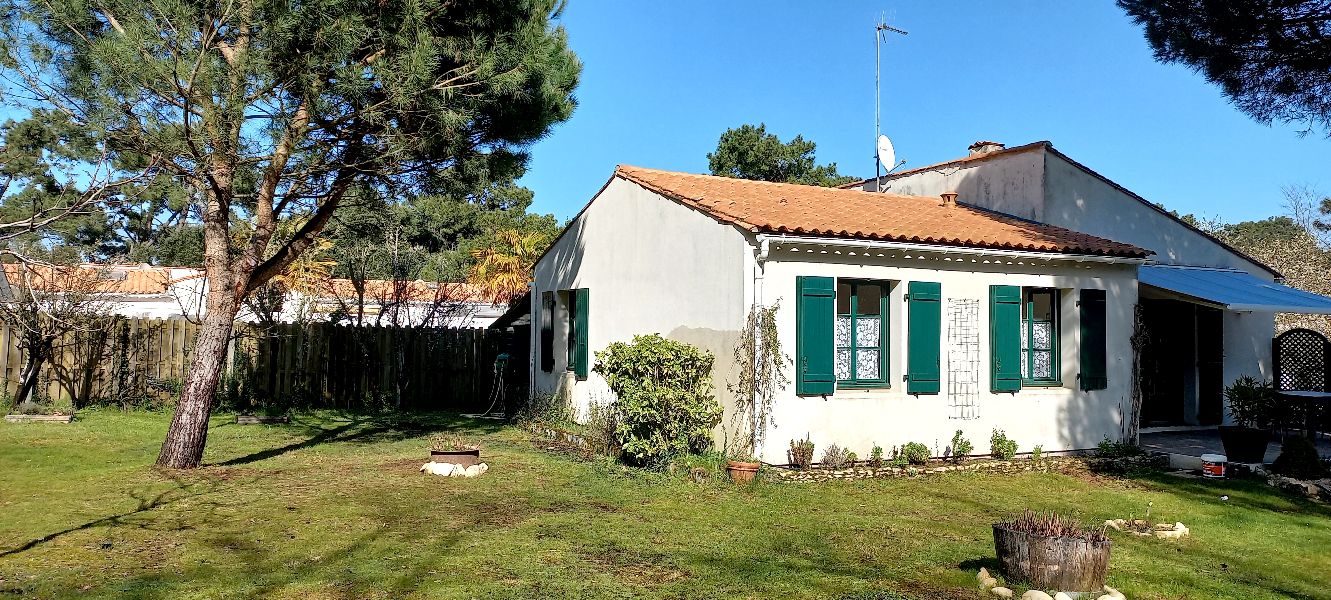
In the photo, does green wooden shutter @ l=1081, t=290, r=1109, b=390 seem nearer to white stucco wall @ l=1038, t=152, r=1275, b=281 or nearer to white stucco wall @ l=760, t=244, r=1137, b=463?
white stucco wall @ l=760, t=244, r=1137, b=463

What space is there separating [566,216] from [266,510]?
36.5m

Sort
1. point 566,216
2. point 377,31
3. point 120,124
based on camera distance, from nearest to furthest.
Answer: point 120,124, point 377,31, point 566,216

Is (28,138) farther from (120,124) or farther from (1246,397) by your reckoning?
(1246,397)

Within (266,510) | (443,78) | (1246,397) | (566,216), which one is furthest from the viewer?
(566,216)

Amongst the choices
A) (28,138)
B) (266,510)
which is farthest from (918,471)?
(28,138)

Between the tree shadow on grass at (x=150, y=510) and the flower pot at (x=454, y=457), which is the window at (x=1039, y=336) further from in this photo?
the tree shadow on grass at (x=150, y=510)

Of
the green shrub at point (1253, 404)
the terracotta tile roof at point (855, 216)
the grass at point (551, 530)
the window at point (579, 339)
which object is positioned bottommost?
the grass at point (551, 530)

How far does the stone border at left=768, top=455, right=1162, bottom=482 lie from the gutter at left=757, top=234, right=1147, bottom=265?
9.23 feet

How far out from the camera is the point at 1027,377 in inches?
533

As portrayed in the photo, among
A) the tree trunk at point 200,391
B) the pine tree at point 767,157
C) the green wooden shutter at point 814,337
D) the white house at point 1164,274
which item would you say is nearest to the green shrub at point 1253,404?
the white house at point 1164,274

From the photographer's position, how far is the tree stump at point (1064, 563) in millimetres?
6207

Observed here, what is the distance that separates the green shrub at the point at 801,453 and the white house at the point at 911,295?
12cm

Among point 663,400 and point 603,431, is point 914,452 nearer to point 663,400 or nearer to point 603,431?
point 663,400

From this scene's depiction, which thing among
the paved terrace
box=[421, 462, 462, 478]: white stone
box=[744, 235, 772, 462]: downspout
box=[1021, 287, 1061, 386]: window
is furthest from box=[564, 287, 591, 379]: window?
the paved terrace
